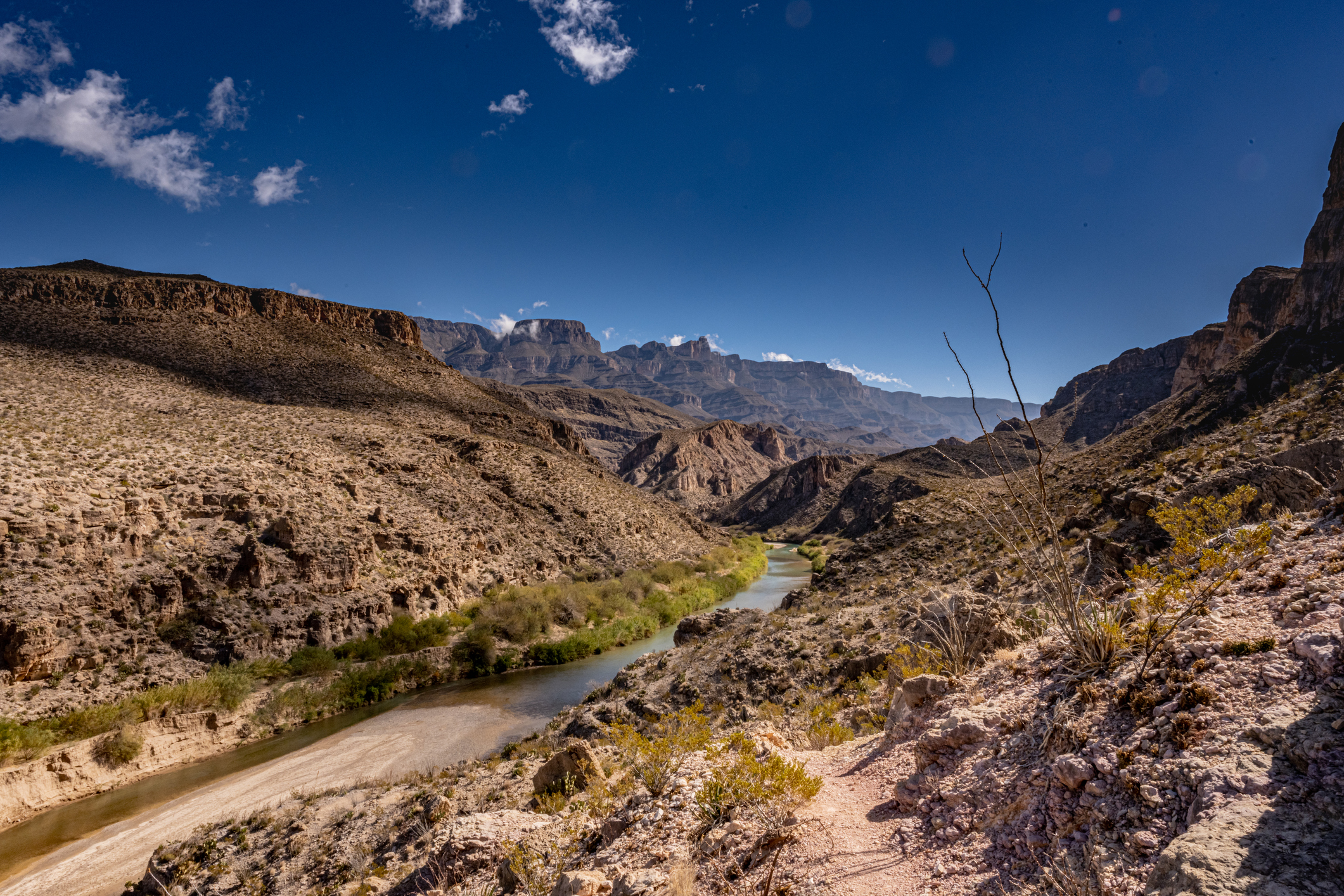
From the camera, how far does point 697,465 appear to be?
14288 centimetres

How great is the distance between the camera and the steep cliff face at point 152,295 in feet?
133

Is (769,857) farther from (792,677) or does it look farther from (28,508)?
(28,508)

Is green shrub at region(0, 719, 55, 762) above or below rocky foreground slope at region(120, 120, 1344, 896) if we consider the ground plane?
below

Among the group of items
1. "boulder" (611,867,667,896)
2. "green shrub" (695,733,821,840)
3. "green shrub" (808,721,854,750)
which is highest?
"green shrub" (695,733,821,840)

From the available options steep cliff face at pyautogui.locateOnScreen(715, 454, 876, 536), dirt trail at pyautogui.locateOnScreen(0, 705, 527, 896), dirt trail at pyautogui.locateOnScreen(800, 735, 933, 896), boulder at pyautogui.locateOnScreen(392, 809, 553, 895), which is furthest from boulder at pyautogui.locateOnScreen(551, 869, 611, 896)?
steep cliff face at pyautogui.locateOnScreen(715, 454, 876, 536)

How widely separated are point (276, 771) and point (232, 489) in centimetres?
1510

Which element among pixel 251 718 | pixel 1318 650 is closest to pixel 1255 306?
pixel 1318 650

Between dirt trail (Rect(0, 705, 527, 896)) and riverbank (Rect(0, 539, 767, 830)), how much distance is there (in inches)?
91.3

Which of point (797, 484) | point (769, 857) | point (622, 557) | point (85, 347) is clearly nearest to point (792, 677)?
point (769, 857)

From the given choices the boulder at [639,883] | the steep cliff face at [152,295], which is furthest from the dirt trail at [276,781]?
the steep cliff face at [152,295]

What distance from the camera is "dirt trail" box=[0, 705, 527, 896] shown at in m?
14.4

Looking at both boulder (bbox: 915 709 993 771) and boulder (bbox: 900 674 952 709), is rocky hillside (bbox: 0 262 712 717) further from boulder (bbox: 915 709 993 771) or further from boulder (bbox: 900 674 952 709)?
boulder (bbox: 915 709 993 771)

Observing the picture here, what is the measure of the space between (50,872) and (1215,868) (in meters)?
23.9

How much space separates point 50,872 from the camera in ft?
47.5
